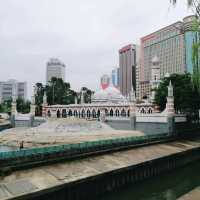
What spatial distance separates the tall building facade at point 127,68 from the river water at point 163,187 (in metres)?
136

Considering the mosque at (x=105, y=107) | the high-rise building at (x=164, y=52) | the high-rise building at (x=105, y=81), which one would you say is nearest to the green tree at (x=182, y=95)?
the mosque at (x=105, y=107)

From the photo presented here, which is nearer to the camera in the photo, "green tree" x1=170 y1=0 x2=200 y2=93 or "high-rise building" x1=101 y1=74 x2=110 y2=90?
"green tree" x1=170 y1=0 x2=200 y2=93

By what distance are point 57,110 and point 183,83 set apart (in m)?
42.4

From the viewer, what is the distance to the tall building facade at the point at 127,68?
527 ft

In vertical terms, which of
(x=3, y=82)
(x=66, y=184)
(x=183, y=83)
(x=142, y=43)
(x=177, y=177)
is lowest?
(x=177, y=177)

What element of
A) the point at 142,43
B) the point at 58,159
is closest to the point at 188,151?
the point at 58,159

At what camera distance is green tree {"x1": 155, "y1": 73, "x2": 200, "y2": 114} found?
39781 millimetres

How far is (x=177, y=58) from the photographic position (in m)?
113

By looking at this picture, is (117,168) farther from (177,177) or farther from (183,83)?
(183,83)

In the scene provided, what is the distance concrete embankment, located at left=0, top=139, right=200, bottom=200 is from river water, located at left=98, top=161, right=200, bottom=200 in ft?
1.75

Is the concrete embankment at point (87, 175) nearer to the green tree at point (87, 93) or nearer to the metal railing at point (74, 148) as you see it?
the metal railing at point (74, 148)

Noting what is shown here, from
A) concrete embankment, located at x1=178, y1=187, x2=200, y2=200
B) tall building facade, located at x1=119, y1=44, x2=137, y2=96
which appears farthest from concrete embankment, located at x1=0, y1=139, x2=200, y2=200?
tall building facade, located at x1=119, y1=44, x2=137, y2=96

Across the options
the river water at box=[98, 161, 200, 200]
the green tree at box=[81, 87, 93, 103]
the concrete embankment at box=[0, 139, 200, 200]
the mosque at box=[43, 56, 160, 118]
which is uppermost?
the green tree at box=[81, 87, 93, 103]

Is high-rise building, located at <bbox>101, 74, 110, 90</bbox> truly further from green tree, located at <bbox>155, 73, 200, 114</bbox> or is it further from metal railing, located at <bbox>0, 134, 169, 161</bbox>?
metal railing, located at <bbox>0, 134, 169, 161</bbox>
